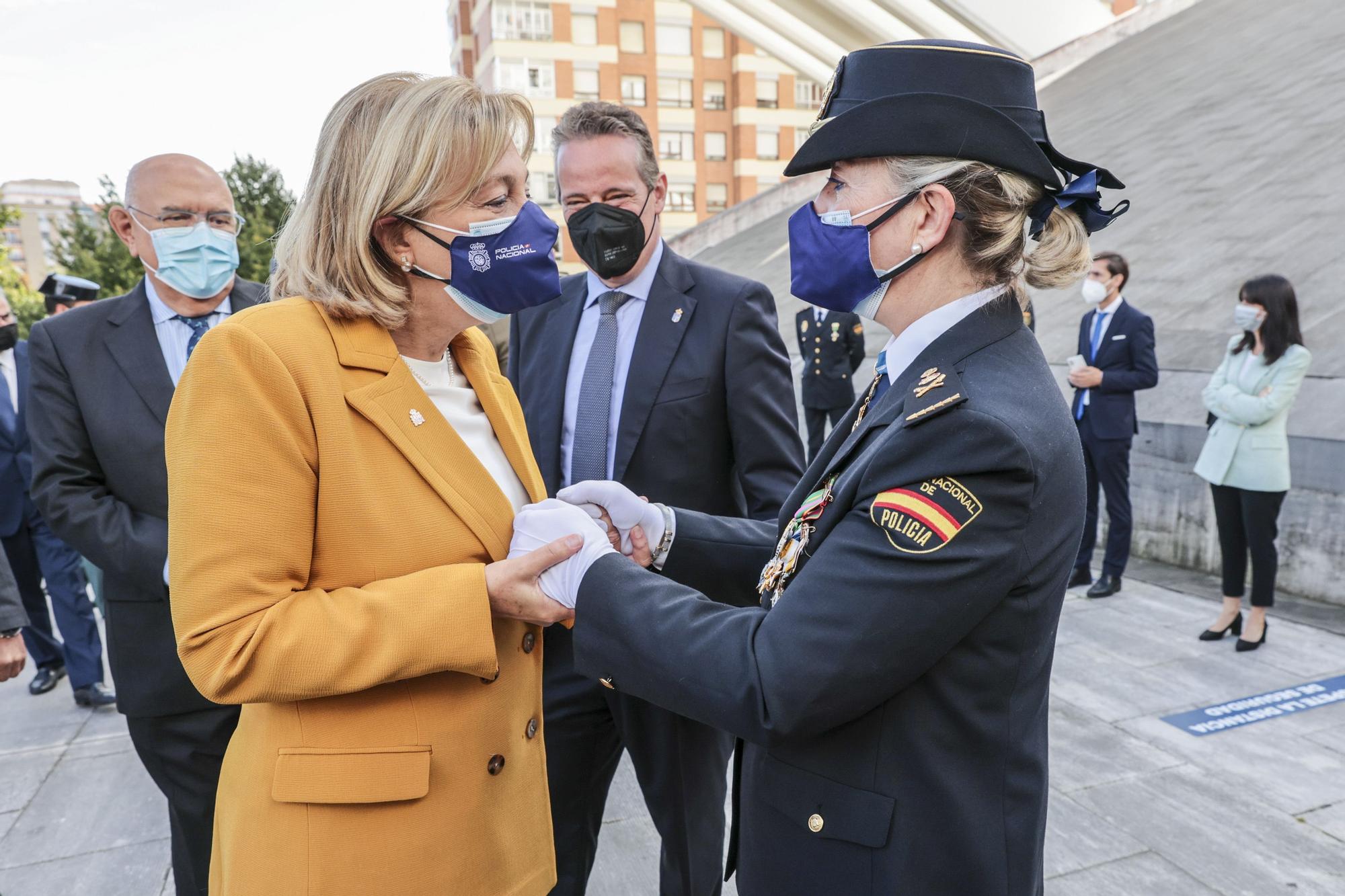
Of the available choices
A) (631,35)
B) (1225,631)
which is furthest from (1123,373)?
(631,35)

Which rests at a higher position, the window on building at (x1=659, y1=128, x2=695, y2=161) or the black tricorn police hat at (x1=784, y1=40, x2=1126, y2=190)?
the window on building at (x1=659, y1=128, x2=695, y2=161)

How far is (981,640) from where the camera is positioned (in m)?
1.37

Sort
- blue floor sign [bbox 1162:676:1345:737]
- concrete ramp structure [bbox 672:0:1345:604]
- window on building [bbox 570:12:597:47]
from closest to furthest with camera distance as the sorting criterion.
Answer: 1. blue floor sign [bbox 1162:676:1345:737]
2. concrete ramp structure [bbox 672:0:1345:604]
3. window on building [bbox 570:12:597:47]

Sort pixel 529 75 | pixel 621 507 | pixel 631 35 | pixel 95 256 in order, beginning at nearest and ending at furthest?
pixel 621 507
pixel 95 256
pixel 529 75
pixel 631 35

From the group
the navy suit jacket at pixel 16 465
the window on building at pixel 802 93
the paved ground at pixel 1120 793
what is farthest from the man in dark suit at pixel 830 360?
the window on building at pixel 802 93

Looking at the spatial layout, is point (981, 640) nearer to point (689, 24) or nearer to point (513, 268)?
point (513, 268)

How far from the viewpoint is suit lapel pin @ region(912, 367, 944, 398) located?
139 centimetres

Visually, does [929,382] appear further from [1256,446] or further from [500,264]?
[1256,446]

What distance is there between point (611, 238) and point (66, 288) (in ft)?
18.8

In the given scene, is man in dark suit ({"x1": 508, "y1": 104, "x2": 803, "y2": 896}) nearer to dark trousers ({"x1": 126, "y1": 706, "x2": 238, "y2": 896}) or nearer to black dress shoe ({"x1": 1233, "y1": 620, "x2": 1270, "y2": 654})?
dark trousers ({"x1": 126, "y1": 706, "x2": 238, "y2": 896})

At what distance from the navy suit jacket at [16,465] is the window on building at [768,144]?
39.5 m

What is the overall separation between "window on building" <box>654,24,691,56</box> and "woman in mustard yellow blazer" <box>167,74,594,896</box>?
43.0 meters

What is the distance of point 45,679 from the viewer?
5.23 metres

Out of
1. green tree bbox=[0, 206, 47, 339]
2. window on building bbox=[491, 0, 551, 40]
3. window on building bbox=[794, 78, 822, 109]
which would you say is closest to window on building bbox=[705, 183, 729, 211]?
window on building bbox=[794, 78, 822, 109]
